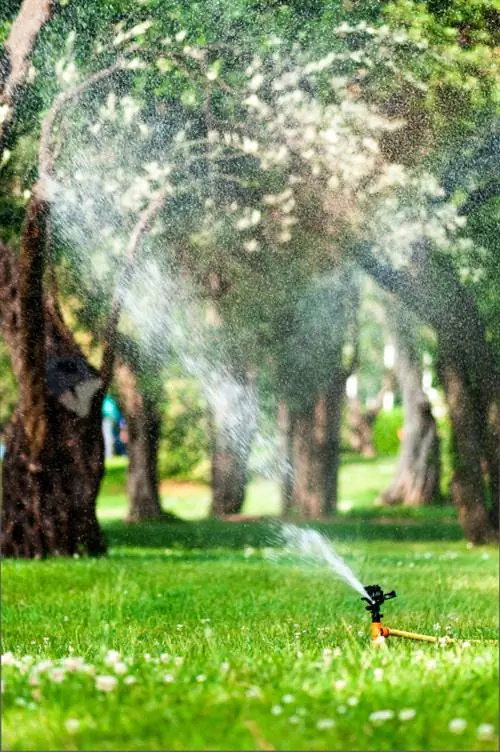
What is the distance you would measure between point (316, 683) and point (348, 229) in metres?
10.6

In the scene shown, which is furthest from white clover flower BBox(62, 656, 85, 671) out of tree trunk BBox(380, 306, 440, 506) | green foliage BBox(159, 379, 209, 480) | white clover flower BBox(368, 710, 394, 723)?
green foliage BBox(159, 379, 209, 480)

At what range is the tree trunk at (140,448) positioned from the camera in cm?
2105

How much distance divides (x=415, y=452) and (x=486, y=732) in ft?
61.4

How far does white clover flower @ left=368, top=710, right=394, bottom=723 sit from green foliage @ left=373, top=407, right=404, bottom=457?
2291cm

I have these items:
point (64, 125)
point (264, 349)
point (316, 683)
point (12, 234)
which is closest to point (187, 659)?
point (316, 683)

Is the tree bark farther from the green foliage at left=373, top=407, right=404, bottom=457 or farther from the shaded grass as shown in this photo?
the green foliage at left=373, top=407, right=404, bottom=457

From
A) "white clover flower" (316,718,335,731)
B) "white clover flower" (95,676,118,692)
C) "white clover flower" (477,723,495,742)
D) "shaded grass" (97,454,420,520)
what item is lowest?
"white clover flower" (477,723,495,742)

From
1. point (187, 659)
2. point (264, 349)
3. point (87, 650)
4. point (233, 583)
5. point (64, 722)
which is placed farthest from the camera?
point (264, 349)

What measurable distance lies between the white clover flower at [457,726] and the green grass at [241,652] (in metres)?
0.02

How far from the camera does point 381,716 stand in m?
4.17

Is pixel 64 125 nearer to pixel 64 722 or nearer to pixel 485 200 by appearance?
pixel 485 200

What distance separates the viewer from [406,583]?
1195cm

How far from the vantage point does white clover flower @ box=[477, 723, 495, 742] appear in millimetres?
4137

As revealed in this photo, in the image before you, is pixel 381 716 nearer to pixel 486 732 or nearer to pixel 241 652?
pixel 486 732
